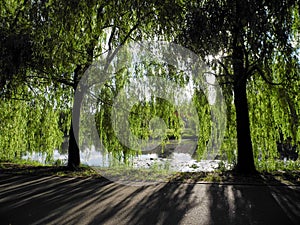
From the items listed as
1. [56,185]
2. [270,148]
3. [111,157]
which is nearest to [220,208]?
[56,185]

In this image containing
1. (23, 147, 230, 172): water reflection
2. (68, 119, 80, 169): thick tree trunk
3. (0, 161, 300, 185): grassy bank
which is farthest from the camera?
(23, 147, 230, 172): water reflection

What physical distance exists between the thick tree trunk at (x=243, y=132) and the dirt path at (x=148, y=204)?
1620 millimetres

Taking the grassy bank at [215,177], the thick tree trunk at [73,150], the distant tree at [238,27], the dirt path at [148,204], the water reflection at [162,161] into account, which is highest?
the distant tree at [238,27]

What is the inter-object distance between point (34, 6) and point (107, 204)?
383cm

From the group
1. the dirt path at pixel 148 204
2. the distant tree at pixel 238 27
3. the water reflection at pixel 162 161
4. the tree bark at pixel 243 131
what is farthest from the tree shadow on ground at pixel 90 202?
the water reflection at pixel 162 161

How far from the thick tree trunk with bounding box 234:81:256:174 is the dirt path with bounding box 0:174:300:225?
162cm

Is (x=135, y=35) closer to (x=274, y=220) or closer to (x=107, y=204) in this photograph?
(x=107, y=204)

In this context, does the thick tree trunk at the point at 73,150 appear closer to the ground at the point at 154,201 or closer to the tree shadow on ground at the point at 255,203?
the ground at the point at 154,201

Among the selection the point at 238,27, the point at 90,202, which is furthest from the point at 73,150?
the point at 238,27

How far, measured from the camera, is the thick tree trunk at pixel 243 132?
6.91 m

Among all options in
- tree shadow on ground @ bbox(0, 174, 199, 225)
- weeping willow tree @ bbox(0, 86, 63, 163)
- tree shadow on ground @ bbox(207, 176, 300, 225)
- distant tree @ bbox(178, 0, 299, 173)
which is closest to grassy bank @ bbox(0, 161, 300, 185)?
tree shadow on ground @ bbox(207, 176, 300, 225)

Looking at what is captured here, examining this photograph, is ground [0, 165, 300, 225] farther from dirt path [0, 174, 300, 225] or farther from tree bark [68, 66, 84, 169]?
tree bark [68, 66, 84, 169]

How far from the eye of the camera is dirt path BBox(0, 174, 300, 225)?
12.2 ft

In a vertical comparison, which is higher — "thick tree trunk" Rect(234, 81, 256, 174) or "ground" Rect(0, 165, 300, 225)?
"thick tree trunk" Rect(234, 81, 256, 174)
